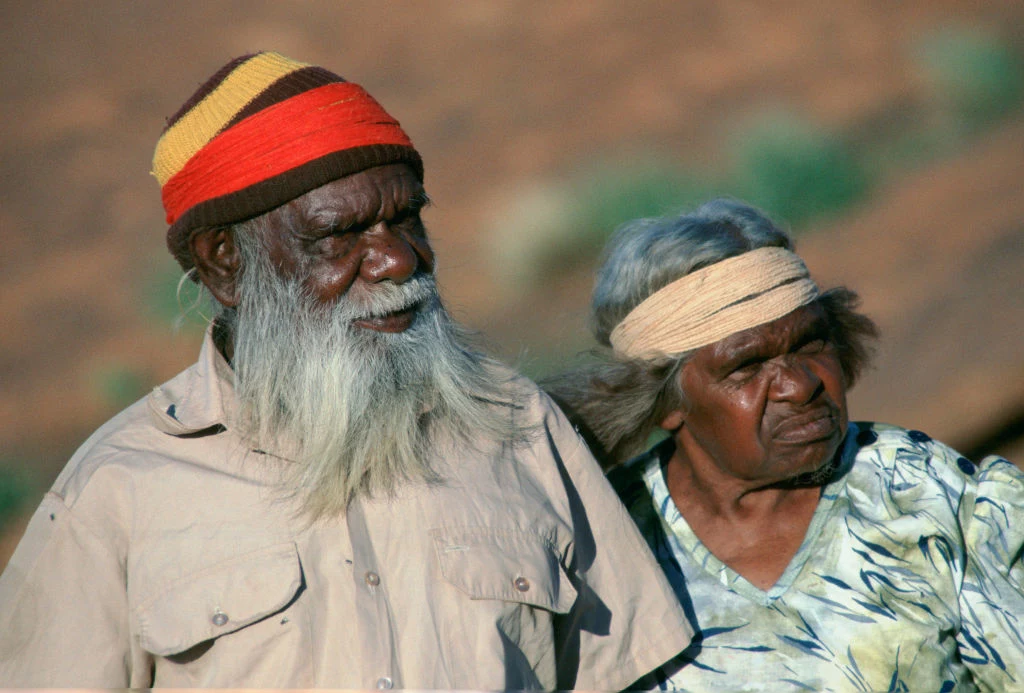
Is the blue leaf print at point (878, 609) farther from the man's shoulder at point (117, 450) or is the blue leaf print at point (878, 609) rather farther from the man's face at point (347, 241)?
the man's shoulder at point (117, 450)

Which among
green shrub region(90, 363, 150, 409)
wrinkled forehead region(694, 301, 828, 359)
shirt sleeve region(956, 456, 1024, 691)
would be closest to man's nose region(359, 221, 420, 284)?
wrinkled forehead region(694, 301, 828, 359)

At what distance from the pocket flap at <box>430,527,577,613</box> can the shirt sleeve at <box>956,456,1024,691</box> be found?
1000 mm

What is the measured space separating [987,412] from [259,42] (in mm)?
5347

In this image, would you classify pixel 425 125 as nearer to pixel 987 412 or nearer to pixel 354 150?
pixel 987 412

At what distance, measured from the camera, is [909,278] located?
6.96m

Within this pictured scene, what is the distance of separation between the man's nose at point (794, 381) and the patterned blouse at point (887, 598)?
0.30m

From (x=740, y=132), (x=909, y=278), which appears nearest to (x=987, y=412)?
(x=909, y=278)

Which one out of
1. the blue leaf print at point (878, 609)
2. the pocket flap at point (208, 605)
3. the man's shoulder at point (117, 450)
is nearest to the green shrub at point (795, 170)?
the blue leaf print at point (878, 609)

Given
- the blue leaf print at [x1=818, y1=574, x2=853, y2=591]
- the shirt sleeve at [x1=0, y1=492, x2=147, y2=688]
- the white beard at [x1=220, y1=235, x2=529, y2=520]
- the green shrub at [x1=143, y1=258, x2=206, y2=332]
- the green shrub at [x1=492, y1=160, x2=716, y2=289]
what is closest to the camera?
the shirt sleeve at [x1=0, y1=492, x2=147, y2=688]

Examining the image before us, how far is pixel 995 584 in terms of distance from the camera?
2775 millimetres

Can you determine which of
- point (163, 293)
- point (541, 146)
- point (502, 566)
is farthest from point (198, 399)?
point (541, 146)

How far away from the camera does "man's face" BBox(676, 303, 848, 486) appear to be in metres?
3.00

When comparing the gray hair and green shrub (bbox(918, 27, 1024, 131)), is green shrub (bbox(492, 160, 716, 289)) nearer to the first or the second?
green shrub (bbox(918, 27, 1024, 131))

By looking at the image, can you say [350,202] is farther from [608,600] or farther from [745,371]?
[745,371]
